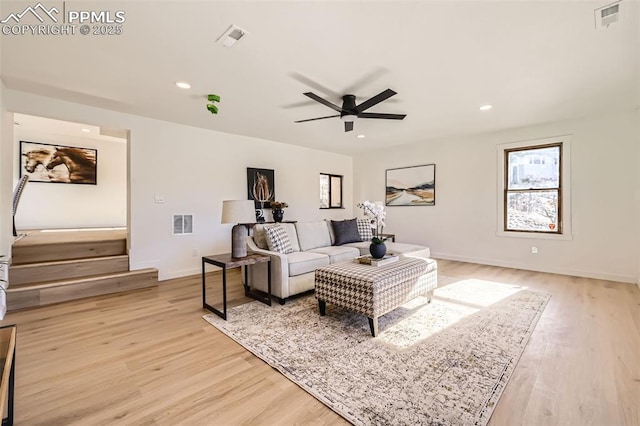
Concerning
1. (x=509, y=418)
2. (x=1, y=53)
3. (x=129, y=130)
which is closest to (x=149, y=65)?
(x=1, y=53)

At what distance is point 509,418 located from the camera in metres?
1.51

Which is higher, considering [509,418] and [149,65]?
[149,65]

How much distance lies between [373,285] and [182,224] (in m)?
3.60

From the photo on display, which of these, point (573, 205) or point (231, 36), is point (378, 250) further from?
point (573, 205)

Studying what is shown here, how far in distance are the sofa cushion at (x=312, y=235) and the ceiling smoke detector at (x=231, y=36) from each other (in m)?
2.53

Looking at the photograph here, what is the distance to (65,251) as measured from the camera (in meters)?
4.04

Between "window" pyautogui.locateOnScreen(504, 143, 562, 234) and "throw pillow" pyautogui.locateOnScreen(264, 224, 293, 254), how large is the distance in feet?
13.5

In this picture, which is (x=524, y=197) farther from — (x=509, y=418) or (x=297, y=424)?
(x=297, y=424)

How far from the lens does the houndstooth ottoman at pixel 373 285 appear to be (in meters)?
2.45

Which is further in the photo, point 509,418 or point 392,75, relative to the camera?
point 392,75

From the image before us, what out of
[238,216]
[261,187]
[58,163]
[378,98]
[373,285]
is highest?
[378,98]

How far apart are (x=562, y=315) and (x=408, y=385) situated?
2.25 m

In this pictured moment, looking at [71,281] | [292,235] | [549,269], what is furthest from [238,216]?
[549,269]

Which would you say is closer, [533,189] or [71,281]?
[71,281]
